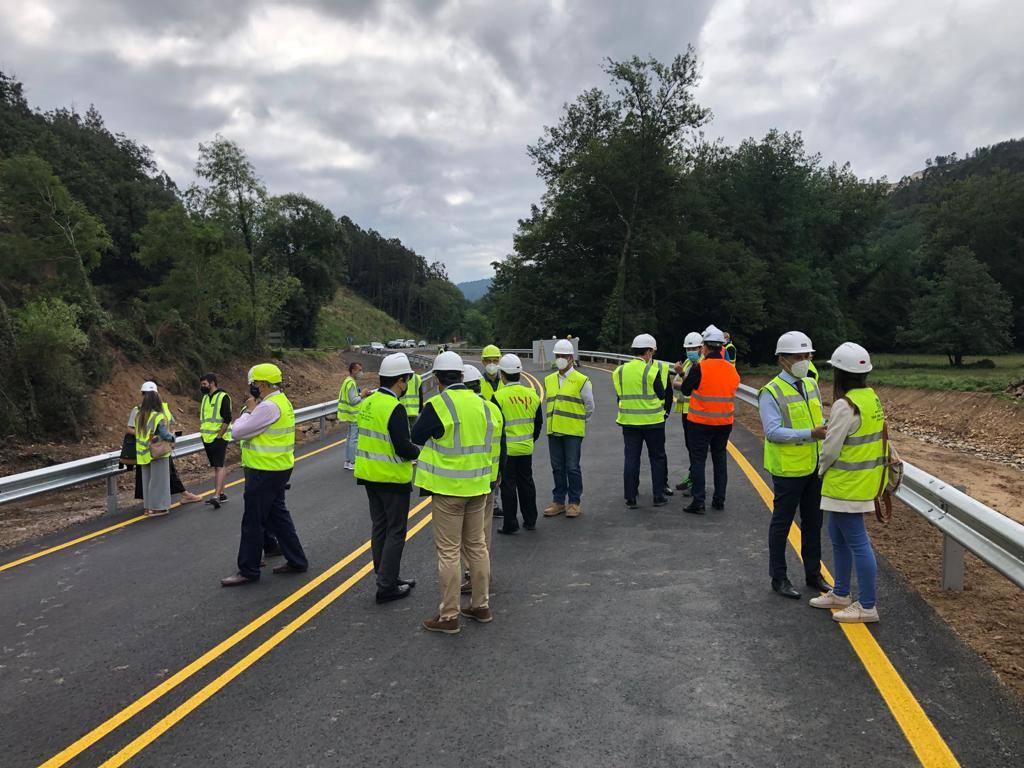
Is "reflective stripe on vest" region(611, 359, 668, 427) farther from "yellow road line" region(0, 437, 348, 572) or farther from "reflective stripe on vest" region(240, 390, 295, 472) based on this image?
"yellow road line" region(0, 437, 348, 572)

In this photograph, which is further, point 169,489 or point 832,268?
point 832,268

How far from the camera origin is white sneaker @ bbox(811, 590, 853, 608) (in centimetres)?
492

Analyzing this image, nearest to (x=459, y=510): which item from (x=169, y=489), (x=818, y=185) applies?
(x=169, y=489)

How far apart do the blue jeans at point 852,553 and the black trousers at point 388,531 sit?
10.7 feet

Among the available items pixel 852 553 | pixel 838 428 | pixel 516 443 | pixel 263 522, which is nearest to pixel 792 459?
pixel 838 428

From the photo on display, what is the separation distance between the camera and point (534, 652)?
449 cm

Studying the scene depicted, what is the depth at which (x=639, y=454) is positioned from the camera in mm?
8102

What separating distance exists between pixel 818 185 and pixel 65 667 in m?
63.7

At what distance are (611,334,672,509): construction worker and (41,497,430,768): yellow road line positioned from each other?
3626 millimetres

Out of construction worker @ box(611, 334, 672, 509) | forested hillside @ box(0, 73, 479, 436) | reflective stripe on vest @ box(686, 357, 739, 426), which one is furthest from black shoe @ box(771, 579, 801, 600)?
forested hillside @ box(0, 73, 479, 436)

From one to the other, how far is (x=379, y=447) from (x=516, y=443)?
2163 mm

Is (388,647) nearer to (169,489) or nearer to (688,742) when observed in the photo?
(688,742)

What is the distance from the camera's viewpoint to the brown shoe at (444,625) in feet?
16.1

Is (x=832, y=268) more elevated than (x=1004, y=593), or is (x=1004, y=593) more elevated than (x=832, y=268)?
(x=832, y=268)
